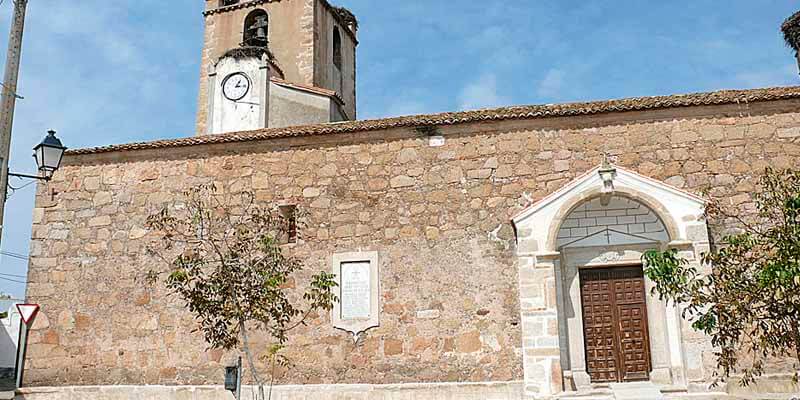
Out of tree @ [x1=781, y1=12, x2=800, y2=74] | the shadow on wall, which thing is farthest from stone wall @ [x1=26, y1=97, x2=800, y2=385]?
tree @ [x1=781, y1=12, x2=800, y2=74]

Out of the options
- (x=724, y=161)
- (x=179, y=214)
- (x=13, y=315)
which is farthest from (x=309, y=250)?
(x=13, y=315)

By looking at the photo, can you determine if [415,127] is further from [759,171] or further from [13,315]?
[13,315]

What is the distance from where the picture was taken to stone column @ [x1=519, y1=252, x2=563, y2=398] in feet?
32.2

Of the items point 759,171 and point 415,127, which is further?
point 415,127

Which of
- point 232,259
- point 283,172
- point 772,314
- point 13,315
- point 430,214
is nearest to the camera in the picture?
point 772,314

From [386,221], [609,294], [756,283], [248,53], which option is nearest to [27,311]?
[386,221]

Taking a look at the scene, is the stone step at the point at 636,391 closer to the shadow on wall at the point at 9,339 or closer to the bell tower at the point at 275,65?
the bell tower at the point at 275,65

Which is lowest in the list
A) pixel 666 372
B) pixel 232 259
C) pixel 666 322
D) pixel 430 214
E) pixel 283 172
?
pixel 666 372

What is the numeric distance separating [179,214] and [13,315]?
909 centimetres

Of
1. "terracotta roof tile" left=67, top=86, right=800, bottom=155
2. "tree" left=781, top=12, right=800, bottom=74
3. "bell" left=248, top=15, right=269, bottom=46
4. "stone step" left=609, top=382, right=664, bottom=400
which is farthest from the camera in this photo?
"tree" left=781, top=12, right=800, bottom=74

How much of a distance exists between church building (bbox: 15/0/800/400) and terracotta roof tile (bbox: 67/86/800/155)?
0.03m

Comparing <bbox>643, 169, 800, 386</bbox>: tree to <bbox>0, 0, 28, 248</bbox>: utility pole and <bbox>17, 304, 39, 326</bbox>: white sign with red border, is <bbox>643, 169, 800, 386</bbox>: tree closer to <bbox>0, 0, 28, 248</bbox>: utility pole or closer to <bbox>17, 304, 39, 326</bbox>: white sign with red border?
<bbox>0, 0, 28, 248</bbox>: utility pole

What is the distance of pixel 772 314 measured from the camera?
6391 mm

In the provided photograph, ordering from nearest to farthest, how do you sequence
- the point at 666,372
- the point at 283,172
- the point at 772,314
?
the point at 772,314 < the point at 666,372 < the point at 283,172
